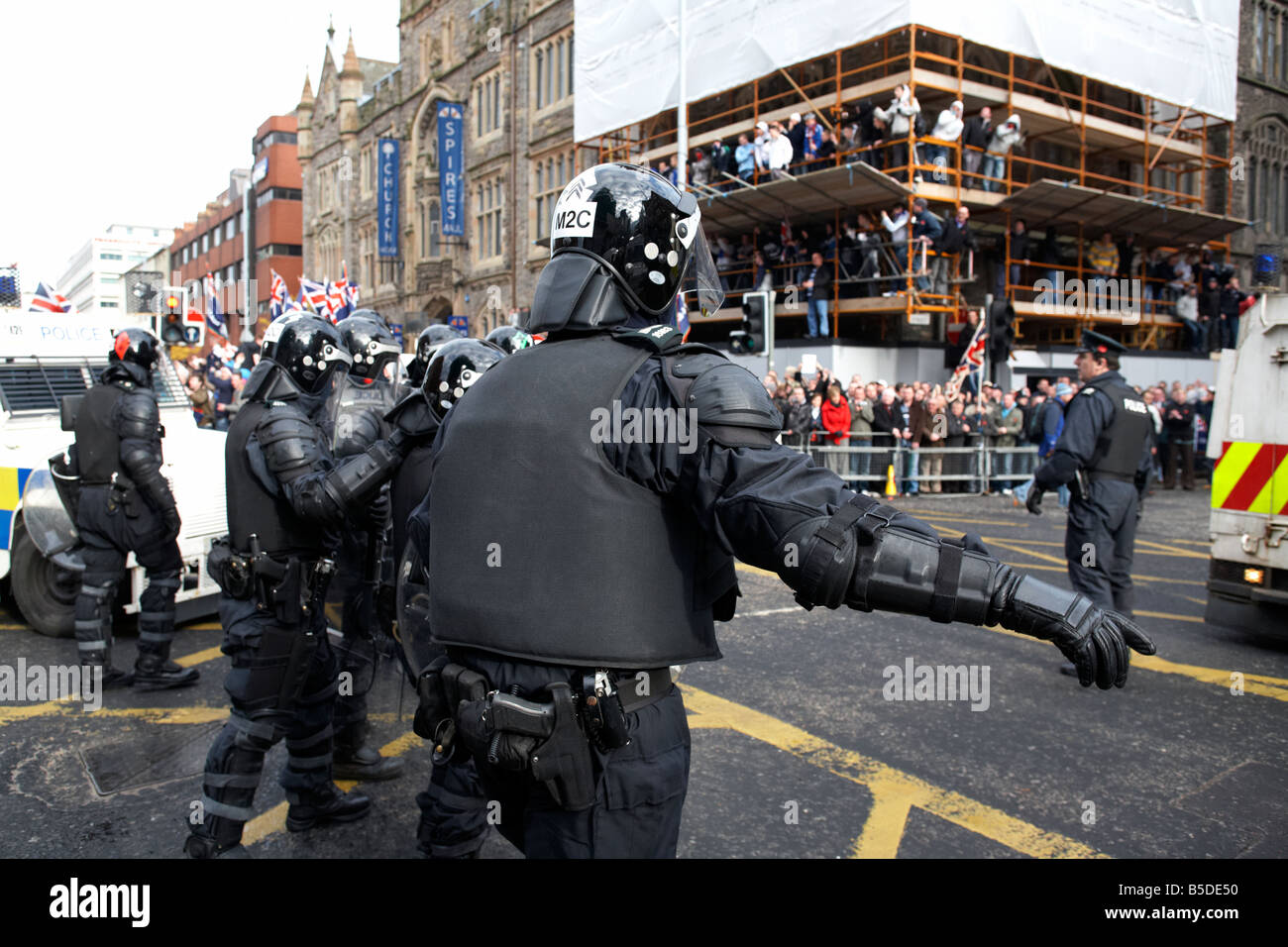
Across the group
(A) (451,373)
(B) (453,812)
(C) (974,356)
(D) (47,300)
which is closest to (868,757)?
(B) (453,812)

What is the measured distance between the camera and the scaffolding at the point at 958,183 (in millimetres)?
18266

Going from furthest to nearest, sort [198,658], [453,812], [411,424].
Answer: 1. [198,658]
2. [411,424]
3. [453,812]

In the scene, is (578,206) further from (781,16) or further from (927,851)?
(781,16)

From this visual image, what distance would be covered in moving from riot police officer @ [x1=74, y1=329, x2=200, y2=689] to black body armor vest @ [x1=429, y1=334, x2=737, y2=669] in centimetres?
458

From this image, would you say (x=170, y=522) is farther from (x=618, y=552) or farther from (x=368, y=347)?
(x=618, y=552)

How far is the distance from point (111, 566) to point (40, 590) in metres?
1.49

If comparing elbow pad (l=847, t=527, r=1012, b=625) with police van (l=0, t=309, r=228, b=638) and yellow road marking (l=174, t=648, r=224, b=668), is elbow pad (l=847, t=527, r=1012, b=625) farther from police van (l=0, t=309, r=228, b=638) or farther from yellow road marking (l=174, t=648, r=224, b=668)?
police van (l=0, t=309, r=228, b=638)

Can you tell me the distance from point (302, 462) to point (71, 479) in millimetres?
3470

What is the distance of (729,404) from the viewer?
1.82 meters

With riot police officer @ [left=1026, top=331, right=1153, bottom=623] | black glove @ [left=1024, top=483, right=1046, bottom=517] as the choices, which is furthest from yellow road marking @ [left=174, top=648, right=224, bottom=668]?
riot police officer @ [left=1026, top=331, right=1153, bottom=623]

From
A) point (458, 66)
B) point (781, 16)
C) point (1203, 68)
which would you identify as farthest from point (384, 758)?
point (458, 66)

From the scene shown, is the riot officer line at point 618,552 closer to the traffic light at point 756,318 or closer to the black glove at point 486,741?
the black glove at point 486,741
